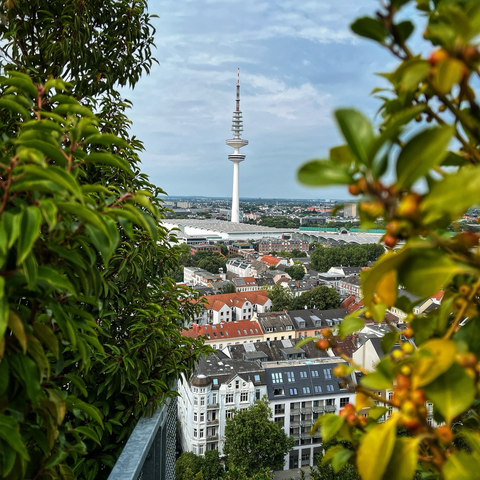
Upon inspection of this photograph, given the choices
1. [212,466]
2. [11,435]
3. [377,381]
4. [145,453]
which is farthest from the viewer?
[212,466]

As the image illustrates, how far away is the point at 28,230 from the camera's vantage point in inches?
23.5

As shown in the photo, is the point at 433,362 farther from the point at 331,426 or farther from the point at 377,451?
the point at 331,426

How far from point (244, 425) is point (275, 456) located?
1513mm

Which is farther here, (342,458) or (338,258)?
(338,258)

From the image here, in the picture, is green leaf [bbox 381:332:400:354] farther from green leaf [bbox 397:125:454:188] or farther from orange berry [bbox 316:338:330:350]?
green leaf [bbox 397:125:454:188]

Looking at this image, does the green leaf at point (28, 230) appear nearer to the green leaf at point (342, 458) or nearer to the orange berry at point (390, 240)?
the orange berry at point (390, 240)

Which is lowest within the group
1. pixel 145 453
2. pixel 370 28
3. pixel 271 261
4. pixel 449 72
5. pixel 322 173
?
pixel 145 453

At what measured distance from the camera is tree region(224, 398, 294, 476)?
40.2 ft

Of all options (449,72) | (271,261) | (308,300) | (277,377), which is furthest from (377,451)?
(271,261)

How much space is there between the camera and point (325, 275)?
113 feet

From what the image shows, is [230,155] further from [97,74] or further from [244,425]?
[97,74]

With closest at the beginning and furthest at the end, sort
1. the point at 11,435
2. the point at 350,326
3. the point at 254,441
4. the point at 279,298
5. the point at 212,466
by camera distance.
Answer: the point at 11,435
the point at 350,326
the point at 254,441
the point at 212,466
the point at 279,298

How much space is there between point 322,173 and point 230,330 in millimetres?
20468

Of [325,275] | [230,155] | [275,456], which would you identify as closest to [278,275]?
[325,275]
